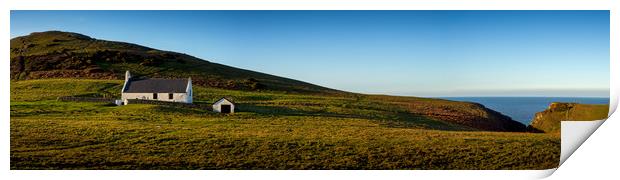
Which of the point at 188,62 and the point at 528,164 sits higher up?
the point at 188,62

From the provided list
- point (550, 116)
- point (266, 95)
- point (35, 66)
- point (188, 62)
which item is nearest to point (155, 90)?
point (266, 95)

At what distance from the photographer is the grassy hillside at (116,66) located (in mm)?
47506

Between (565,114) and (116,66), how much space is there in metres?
39.5

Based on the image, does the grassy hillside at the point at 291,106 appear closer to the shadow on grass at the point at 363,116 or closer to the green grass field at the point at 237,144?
the shadow on grass at the point at 363,116

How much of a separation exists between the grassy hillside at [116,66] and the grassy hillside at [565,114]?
2537 centimetres

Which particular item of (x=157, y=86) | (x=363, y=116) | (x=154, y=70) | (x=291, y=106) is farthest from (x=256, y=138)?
(x=154, y=70)

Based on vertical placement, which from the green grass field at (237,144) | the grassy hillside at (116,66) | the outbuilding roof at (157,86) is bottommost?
the green grass field at (237,144)

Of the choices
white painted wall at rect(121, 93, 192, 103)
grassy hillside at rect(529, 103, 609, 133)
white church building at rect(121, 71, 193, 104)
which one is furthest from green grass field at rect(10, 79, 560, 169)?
white church building at rect(121, 71, 193, 104)

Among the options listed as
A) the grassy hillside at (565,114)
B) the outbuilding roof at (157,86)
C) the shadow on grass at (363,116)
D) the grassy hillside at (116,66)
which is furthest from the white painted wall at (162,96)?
the grassy hillside at (565,114)

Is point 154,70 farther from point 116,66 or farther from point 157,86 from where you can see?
point 157,86

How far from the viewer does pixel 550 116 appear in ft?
96.9

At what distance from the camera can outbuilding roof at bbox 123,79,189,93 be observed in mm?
35125
